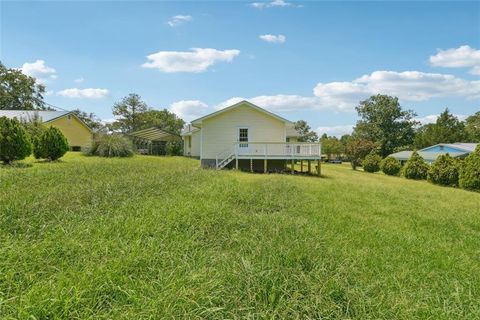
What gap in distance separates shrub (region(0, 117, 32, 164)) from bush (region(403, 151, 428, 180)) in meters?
24.3

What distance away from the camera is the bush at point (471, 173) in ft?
53.0

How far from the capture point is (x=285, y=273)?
11.7ft

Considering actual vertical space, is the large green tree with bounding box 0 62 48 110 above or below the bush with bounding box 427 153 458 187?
above

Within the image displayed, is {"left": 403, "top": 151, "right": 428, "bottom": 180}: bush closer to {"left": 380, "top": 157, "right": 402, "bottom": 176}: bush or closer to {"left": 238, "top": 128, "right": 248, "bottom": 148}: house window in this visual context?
{"left": 380, "top": 157, "right": 402, "bottom": 176}: bush

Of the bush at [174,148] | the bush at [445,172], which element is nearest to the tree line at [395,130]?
the bush at [174,148]

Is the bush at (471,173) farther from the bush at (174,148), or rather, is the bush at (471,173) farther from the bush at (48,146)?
the bush at (174,148)

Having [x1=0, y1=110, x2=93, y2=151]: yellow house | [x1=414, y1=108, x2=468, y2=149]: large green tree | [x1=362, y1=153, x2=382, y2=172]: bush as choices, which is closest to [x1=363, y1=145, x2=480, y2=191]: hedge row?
[x1=362, y1=153, x2=382, y2=172]: bush

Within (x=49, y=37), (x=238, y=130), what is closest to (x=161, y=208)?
(x=49, y=37)

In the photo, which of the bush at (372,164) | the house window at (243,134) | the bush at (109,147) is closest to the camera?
the house window at (243,134)

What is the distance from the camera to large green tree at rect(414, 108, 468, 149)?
51281 millimetres

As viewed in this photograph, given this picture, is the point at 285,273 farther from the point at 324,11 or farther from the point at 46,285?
the point at 324,11

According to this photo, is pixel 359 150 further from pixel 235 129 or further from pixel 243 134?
pixel 235 129

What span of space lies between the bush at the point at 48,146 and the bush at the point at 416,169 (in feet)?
77.1

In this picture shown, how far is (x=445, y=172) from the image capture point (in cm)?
1886
